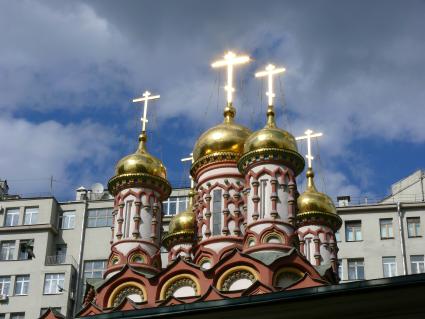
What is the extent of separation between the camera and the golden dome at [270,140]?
70.2ft

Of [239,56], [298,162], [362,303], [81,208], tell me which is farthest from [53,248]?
[362,303]

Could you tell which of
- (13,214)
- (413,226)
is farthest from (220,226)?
(13,214)

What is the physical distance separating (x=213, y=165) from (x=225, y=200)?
1.13 m

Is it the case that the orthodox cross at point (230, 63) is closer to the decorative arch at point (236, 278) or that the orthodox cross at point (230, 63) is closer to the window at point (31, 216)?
the decorative arch at point (236, 278)

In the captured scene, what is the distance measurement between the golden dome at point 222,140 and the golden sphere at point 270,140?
2.90 feet

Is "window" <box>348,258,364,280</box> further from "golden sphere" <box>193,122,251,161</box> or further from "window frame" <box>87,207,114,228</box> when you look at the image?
"golden sphere" <box>193,122,251,161</box>

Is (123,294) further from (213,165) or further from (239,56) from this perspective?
(239,56)

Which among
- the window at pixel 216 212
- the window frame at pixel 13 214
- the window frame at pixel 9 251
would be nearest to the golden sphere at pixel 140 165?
the window at pixel 216 212

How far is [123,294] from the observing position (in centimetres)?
2081

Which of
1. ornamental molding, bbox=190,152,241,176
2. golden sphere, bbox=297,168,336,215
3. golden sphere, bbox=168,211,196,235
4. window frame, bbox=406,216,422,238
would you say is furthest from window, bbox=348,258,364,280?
ornamental molding, bbox=190,152,241,176

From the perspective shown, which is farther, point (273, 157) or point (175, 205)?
point (175, 205)

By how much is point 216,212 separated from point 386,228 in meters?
14.2

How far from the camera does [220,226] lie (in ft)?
71.5

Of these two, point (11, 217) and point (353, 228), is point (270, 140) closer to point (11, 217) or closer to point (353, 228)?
point (353, 228)
